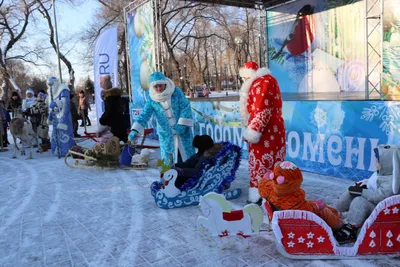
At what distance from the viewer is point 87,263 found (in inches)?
103

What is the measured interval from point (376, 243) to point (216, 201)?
1.14 meters

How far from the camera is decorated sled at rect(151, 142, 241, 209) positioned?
147 inches

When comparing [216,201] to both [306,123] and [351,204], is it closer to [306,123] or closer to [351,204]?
[351,204]

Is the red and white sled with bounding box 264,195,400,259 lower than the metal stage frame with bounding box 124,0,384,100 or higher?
lower

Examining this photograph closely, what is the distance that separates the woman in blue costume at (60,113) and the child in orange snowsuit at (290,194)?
608 cm

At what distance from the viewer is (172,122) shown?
4.61 metres

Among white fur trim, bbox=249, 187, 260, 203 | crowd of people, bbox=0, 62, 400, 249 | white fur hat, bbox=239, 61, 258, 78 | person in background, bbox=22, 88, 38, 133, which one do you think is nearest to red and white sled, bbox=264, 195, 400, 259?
crowd of people, bbox=0, 62, 400, 249

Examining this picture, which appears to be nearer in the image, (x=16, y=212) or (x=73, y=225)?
(x=73, y=225)

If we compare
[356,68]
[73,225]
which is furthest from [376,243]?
[356,68]

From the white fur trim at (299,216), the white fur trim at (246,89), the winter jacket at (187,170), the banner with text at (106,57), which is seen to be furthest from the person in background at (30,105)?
the white fur trim at (299,216)

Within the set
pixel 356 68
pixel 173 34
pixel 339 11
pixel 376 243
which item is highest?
pixel 173 34

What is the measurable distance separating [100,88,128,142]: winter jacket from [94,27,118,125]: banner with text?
7.16 feet

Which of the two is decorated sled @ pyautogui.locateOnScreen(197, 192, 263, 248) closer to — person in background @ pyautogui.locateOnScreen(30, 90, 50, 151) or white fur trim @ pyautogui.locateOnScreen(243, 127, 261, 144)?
white fur trim @ pyautogui.locateOnScreen(243, 127, 261, 144)

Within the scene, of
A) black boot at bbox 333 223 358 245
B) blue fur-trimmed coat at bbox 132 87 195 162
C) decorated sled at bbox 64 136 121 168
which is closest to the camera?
black boot at bbox 333 223 358 245
